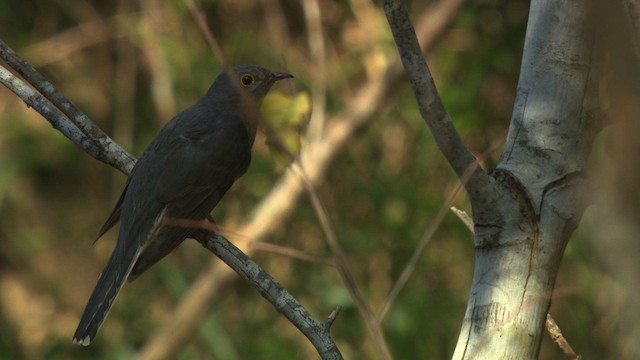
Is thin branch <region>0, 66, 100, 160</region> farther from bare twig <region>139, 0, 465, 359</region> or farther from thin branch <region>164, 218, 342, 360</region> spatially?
bare twig <region>139, 0, 465, 359</region>

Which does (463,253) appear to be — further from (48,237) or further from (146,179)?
(48,237)

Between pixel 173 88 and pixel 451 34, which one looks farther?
pixel 173 88

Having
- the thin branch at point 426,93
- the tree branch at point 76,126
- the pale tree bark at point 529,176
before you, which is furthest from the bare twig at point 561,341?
the tree branch at point 76,126

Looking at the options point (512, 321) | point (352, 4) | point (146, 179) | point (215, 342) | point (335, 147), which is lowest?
point (512, 321)

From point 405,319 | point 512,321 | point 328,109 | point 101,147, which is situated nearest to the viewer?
point 512,321

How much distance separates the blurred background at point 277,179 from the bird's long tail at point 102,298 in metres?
1.58

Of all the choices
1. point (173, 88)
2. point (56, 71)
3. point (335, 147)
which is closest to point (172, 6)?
point (173, 88)

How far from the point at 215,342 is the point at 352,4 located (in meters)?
2.65

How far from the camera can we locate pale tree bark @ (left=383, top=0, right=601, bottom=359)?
2.17m

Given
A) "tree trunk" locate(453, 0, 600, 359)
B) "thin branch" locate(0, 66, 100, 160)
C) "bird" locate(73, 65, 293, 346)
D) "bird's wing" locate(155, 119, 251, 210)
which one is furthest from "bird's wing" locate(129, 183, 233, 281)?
"tree trunk" locate(453, 0, 600, 359)

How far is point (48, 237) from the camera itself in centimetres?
765

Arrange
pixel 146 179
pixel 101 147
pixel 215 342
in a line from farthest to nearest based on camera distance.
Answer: pixel 215 342
pixel 146 179
pixel 101 147

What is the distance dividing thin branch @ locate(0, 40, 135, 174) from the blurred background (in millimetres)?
1621

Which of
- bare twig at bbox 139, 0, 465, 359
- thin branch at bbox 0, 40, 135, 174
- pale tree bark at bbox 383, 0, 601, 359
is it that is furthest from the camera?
bare twig at bbox 139, 0, 465, 359
